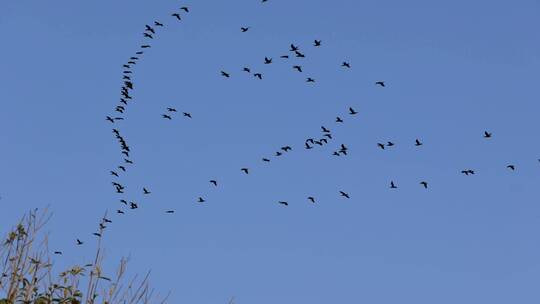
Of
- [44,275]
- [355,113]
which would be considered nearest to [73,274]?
[44,275]

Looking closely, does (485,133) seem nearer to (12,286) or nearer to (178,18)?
(178,18)

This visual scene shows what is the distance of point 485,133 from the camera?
146 ft

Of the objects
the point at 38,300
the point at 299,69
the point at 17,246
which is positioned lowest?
the point at 38,300

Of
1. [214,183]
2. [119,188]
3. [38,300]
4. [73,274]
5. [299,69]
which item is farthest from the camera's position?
[299,69]

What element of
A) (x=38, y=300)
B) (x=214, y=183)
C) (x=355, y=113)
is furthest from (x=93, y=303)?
(x=355, y=113)

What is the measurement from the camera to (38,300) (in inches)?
572

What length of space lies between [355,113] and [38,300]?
1251 inches

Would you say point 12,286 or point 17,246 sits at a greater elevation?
point 17,246

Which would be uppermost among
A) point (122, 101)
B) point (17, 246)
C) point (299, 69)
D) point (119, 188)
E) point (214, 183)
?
point (299, 69)

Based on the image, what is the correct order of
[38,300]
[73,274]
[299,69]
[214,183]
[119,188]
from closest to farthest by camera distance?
[38,300], [73,274], [119,188], [214,183], [299,69]

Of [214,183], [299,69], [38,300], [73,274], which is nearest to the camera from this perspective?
[38,300]

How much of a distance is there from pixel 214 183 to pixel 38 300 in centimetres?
2814

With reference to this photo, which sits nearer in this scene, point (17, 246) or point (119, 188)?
point (17, 246)

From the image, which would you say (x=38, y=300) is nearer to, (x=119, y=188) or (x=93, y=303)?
(x=93, y=303)
